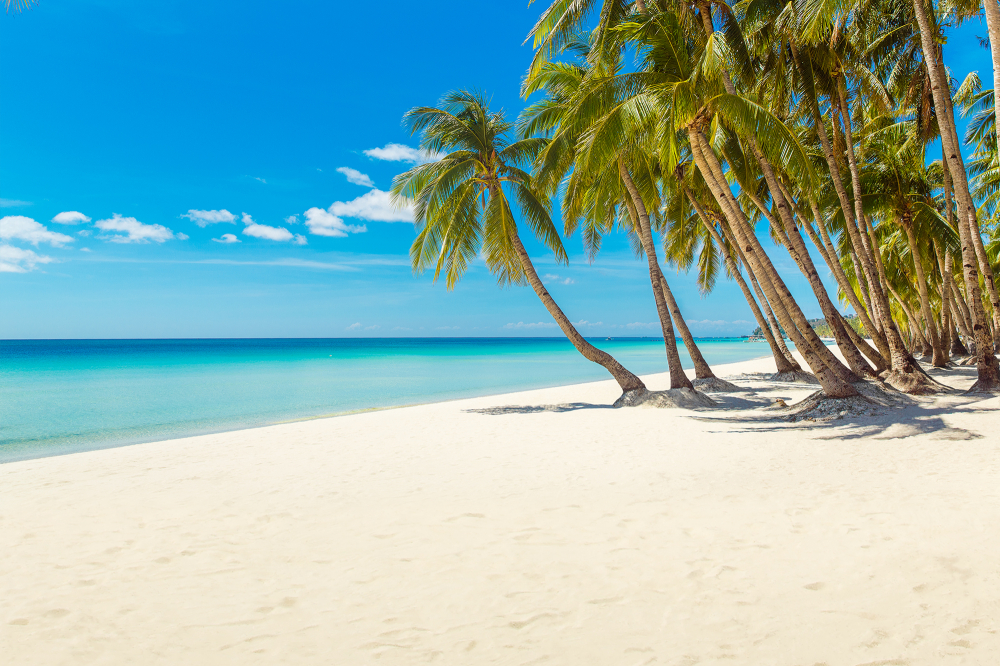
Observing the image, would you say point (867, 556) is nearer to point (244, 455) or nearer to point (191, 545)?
point (191, 545)

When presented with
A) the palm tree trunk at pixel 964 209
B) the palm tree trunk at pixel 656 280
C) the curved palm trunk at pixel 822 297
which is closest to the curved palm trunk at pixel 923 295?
the palm tree trunk at pixel 964 209

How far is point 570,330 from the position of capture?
1206 centimetres

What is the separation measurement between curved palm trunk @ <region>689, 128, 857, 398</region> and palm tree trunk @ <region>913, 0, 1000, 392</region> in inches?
131

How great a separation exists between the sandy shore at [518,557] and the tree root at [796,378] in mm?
8947

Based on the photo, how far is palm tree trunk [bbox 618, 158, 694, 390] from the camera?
1145 cm

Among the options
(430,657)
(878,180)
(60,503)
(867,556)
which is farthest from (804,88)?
(60,503)

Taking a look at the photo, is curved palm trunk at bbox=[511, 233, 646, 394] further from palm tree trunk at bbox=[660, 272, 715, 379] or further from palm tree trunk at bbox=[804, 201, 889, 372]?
palm tree trunk at bbox=[804, 201, 889, 372]

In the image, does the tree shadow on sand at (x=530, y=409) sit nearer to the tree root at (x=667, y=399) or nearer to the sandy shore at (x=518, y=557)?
the tree root at (x=667, y=399)

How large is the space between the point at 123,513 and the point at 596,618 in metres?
4.04

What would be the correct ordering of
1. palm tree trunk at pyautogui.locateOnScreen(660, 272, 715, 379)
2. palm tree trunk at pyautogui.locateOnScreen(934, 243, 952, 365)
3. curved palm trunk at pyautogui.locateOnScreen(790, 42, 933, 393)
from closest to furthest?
curved palm trunk at pyautogui.locateOnScreen(790, 42, 933, 393), palm tree trunk at pyautogui.locateOnScreen(660, 272, 715, 379), palm tree trunk at pyautogui.locateOnScreen(934, 243, 952, 365)

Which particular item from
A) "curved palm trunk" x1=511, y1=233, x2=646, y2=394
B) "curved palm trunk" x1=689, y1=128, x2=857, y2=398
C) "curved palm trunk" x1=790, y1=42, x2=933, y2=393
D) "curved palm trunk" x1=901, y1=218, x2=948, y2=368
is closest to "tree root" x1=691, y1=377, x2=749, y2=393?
"curved palm trunk" x1=511, y1=233, x2=646, y2=394

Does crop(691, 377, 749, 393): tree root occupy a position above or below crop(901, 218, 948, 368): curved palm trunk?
below

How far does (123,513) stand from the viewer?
4.39 m

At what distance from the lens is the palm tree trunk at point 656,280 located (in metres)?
11.4
